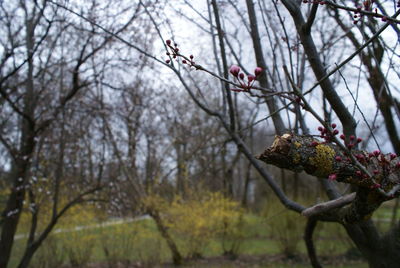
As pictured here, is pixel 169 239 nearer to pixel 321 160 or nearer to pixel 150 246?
pixel 150 246

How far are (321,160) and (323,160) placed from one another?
0.01m

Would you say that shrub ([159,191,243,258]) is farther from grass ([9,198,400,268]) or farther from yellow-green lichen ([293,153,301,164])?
yellow-green lichen ([293,153,301,164])

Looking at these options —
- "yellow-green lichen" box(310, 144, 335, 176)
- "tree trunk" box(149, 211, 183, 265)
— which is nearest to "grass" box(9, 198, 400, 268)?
"tree trunk" box(149, 211, 183, 265)

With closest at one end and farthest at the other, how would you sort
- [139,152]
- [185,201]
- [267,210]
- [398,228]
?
[398,228]
[185,201]
[139,152]
[267,210]

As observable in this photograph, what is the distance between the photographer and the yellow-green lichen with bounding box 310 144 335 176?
149 centimetres

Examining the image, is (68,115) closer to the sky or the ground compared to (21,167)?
closer to the sky

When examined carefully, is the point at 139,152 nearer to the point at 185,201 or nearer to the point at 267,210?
the point at 185,201

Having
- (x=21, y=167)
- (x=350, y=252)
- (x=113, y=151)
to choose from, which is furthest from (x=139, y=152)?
(x=350, y=252)

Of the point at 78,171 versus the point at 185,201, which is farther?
the point at 185,201

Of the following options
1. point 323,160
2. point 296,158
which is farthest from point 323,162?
point 296,158

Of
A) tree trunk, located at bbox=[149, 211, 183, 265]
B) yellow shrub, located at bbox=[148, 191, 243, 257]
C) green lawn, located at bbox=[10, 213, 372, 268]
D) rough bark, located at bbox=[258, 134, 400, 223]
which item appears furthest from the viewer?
yellow shrub, located at bbox=[148, 191, 243, 257]

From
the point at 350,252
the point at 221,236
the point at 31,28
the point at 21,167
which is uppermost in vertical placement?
the point at 31,28

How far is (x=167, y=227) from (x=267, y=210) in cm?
416

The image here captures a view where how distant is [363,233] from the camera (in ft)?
9.26
